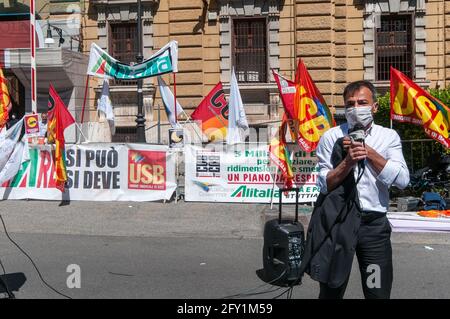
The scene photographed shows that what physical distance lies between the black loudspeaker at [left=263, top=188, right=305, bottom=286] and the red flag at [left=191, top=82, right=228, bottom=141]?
26.3 feet

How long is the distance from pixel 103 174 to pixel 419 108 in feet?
21.2

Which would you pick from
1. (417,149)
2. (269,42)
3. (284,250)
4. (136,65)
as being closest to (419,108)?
(417,149)

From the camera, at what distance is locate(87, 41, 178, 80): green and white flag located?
13773mm

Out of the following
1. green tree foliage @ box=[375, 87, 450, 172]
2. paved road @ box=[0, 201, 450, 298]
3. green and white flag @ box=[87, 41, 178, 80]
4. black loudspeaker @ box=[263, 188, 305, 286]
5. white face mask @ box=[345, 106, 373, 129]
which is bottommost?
paved road @ box=[0, 201, 450, 298]

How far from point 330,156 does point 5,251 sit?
5882mm

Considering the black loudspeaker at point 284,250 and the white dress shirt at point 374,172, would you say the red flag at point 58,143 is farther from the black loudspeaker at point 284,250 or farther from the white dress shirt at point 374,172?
the white dress shirt at point 374,172

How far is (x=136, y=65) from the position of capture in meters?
14.1

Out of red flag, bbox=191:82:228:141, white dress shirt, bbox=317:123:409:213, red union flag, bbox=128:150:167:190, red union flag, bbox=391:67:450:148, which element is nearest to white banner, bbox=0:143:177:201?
red union flag, bbox=128:150:167:190

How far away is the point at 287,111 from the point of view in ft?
38.2

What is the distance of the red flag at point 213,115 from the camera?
14164 mm

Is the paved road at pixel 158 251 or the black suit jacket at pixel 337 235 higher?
the black suit jacket at pixel 337 235

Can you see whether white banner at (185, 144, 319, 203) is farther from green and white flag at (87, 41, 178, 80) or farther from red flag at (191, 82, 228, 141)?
green and white flag at (87, 41, 178, 80)

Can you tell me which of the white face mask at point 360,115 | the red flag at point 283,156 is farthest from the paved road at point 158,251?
the white face mask at point 360,115

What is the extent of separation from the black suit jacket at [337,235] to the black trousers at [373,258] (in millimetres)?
100
